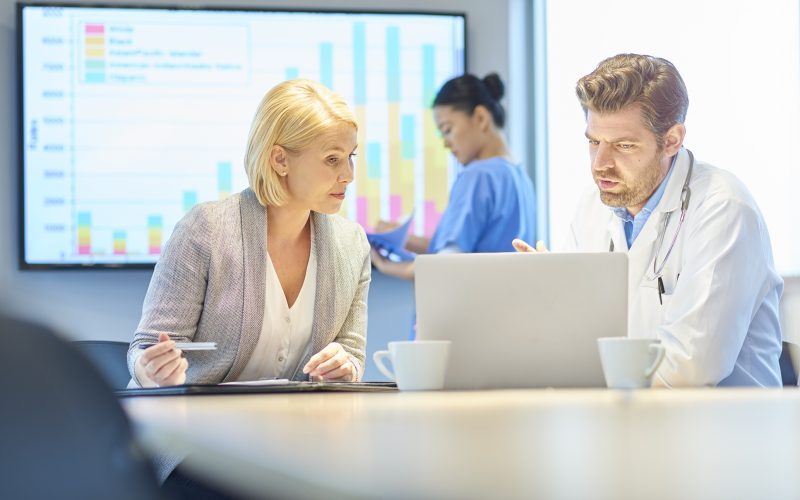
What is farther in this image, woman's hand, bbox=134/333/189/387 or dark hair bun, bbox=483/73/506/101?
dark hair bun, bbox=483/73/506/101

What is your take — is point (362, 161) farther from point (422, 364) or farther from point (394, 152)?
point (422, 364)

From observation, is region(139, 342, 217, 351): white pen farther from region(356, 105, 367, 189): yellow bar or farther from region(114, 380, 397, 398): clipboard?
region(356, 105, 367, 189): yellow bar

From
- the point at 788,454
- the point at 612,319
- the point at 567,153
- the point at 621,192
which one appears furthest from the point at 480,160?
the point at 788,454

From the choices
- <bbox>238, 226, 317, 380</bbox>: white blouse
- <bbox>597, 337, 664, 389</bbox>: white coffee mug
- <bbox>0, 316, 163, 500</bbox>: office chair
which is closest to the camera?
<bbox>0, 316, 163, 500</bbox>: office chair

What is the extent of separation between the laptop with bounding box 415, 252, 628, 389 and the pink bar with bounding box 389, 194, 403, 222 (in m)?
2.82

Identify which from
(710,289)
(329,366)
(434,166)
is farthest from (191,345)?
(434,166)

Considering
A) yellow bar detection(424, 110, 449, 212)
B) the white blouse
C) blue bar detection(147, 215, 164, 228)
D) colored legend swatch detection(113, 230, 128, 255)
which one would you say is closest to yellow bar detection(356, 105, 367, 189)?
yellow bar detection(424, 110, 449, 212)

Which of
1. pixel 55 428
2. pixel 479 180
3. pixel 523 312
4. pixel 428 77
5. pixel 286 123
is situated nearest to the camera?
pixel 55 428

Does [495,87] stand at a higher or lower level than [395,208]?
higher

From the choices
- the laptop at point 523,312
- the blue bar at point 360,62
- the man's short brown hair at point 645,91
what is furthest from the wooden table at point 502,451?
the blue bar at point 360,62

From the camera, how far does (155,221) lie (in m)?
4.24

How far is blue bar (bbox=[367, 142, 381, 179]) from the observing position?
14.3 ft

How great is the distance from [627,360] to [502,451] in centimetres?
81

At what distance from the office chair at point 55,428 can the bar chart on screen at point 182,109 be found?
3.80 m
